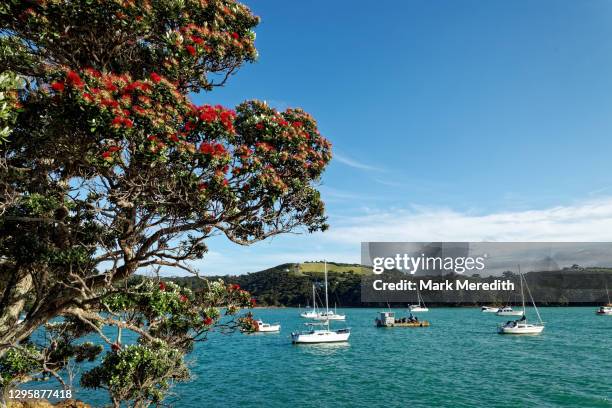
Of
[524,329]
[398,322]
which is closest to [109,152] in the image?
[524,329]

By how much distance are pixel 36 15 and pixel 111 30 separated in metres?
1.58

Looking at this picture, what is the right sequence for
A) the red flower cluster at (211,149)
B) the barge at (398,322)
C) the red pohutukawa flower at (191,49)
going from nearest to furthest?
the red flower cluster at (211,149)
the red pohutukawa flower at (191,49)
the barge at (398,322)

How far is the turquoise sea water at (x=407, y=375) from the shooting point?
32812 mm

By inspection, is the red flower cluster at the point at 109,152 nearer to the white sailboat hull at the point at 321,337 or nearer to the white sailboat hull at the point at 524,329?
the white sailboat hull at the point at 321,337

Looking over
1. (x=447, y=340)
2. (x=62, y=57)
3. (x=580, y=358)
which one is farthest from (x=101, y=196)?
(x=447, y=340)

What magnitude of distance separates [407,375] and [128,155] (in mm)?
40989

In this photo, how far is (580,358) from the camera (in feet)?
170

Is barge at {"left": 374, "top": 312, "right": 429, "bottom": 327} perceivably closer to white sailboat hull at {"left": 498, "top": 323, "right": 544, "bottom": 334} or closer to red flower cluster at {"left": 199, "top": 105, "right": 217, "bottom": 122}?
white sailboat hull at {"left": 498, "top": 323, "right": 544, "bottom": 334}

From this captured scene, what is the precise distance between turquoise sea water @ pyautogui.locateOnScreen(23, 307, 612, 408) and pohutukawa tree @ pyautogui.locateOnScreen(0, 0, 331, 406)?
708cm

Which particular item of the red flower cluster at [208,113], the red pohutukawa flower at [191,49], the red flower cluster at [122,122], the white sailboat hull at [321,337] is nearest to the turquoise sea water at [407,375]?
the white sailboat hull at [321,337]

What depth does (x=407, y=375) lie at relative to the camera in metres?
43.0

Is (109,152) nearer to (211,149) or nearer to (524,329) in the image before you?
(211,149)

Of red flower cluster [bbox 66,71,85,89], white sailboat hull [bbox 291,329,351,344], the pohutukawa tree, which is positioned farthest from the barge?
red flower cluster [bbox 66,71,85,89]

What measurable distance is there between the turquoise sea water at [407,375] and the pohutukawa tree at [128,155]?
708 centimetres
